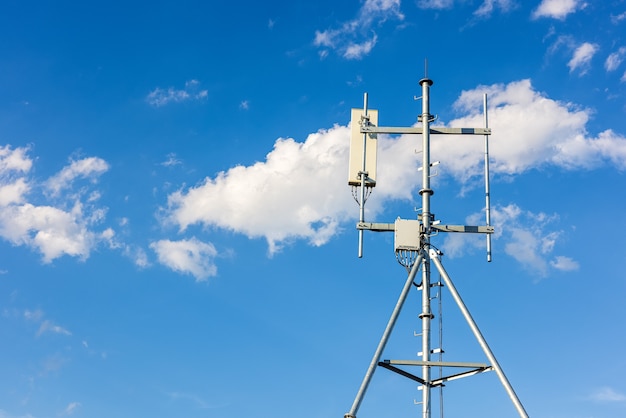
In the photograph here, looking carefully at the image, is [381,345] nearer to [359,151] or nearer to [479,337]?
[479,337]

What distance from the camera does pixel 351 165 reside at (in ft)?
156

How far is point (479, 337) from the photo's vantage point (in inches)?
1713

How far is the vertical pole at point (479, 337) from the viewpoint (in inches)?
1652

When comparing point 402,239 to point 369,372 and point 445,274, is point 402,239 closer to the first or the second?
point 445,274

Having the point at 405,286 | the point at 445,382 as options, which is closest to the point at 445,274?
the point at 405,286

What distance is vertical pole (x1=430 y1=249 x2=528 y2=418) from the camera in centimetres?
4197

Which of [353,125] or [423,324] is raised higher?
[353,125]

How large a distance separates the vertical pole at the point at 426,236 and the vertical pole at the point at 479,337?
2.05 feet

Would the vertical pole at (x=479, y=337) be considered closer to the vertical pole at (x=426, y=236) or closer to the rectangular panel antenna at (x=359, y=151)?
the vertical pole at (x=426, y=236)

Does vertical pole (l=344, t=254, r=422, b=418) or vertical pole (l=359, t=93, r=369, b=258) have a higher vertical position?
vertical pole (l=359, t=93, r=369, b=258)

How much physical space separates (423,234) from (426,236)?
0.17 meters

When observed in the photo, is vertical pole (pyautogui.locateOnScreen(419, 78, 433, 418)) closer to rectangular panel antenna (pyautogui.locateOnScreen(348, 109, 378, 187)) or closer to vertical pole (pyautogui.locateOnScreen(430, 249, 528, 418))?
vertical pole (pyautogui.locateOnScreen(430, 249, 528, 418))

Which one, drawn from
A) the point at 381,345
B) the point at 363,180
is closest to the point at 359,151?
the point at 363,180

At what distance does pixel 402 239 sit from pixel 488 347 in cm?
646
